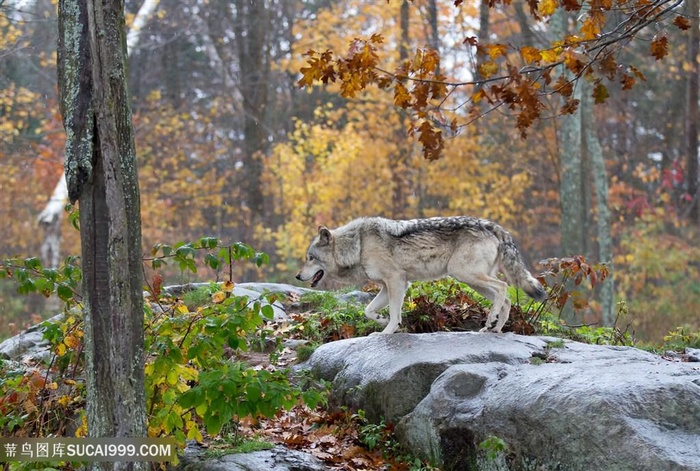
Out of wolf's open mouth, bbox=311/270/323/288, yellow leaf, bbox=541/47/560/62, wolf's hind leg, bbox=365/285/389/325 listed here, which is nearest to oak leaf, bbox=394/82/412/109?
yellow leaf, bbox=541/47/560/62

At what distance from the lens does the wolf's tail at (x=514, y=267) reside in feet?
28.7

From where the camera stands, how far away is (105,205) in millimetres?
5414

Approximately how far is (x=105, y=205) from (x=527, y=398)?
356cm

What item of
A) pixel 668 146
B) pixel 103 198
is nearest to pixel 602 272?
pixel 103 198

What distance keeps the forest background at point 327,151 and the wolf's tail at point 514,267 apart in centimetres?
1120

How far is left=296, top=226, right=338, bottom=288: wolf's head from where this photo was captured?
32.1 feet

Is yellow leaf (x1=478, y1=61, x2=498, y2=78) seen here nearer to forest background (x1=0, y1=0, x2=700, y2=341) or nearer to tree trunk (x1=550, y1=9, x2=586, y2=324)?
tree trunk (x1=550, y1=9, x2=586, y2=324)

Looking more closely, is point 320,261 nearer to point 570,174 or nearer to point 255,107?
point 570,174

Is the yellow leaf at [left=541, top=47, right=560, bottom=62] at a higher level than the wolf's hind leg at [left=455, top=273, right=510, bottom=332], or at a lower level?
higher

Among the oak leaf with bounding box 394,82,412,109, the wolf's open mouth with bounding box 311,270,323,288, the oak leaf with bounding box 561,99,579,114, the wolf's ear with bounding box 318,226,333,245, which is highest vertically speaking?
the oak leaf with bounding box 394,82,412,109

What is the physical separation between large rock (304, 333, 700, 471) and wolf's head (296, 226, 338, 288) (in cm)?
168

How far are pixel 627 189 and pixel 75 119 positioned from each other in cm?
2770

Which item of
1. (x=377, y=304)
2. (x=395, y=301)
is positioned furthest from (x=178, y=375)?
(x=377, y=304)

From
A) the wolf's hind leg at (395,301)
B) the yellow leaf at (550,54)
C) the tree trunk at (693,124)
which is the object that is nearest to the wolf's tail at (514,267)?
the wolf's hind leg at (395,301)
